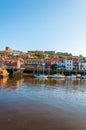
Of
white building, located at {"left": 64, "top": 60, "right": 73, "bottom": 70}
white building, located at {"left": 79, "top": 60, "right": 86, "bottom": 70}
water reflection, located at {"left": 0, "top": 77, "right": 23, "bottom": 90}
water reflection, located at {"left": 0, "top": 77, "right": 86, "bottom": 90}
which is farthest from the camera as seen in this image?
white building, located at {"left": 64, "top": 60, "right": 73, "bottom": 70}

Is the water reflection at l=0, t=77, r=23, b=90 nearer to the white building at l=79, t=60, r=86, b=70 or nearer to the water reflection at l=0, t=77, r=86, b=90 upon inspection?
the water reflection at l=0, t=77, r=86, b=90

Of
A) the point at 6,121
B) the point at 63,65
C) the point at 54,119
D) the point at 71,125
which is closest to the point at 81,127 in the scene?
the point at 71,125

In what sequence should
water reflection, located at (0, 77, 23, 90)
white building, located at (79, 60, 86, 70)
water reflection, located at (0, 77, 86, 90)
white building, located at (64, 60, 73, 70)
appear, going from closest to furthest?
water reflection, located at (0, 77, 23, 90)
water reflection, located at (0, 77, 86, 90)
white building, located at (79, 60, 86, 70)
white building, located at (64, 60, 73, 70)

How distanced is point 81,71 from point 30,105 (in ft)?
237

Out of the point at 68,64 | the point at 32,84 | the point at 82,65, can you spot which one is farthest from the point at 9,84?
the point at 82,65

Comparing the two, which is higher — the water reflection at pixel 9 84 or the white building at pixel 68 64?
the white building at pixel 68 64

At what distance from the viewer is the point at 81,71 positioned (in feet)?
311

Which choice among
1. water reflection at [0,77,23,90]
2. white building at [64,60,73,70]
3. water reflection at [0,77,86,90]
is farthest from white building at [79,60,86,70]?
water reflection at [0,77,23,90]

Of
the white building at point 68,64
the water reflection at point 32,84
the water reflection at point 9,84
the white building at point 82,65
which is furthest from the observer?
the white building at point 68,64

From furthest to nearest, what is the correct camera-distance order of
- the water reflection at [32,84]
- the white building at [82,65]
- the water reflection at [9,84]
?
the white building at [82,65] < the water reflection at [32,84] < the water reflection at [9,84]

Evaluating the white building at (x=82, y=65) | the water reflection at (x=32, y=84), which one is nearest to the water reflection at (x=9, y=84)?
the water reflection at (x=32, y=84)

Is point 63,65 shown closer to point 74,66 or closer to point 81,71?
point 74,66

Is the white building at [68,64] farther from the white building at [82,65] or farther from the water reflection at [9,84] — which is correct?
the water reflection at [9,84]

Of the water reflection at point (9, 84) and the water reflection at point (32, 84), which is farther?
the water reflection at point (32, 84)
